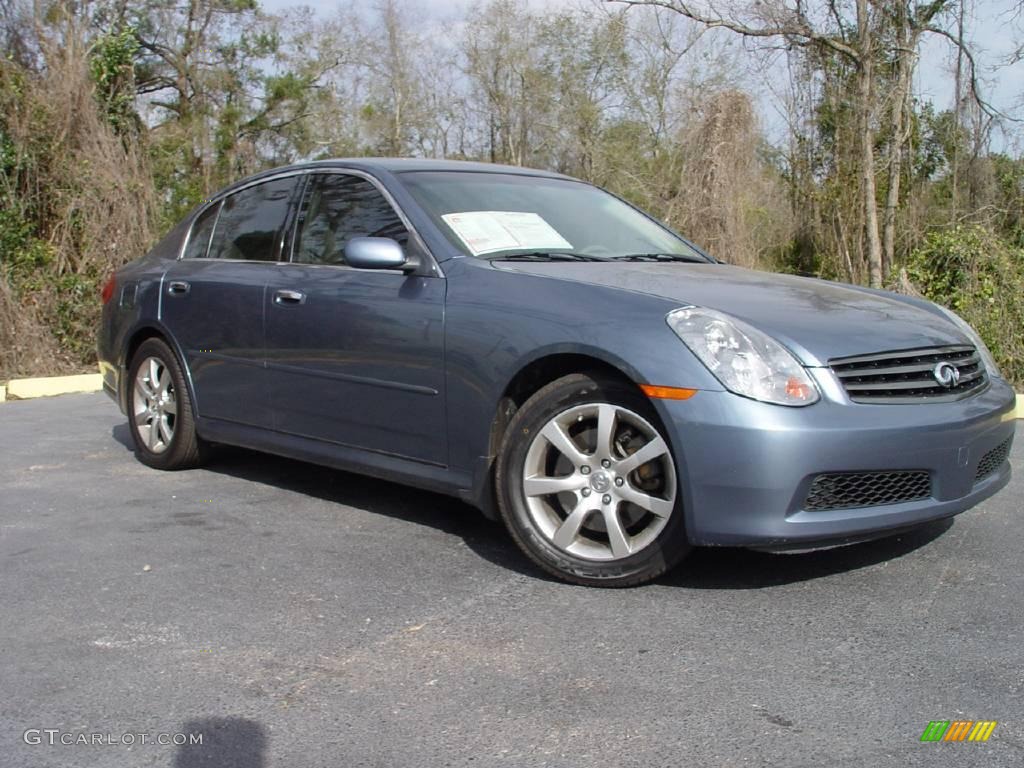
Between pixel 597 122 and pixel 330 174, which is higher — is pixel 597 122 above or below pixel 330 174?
above

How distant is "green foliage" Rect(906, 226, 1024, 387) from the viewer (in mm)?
8867

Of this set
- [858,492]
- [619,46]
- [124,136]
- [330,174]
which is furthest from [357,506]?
[619,46]

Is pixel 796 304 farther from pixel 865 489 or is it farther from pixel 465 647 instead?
pixel 465 647

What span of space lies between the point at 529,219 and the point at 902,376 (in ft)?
5.64

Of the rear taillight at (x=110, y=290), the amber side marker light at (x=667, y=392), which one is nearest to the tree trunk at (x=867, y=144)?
the rear taillight at (x=110, y=290)

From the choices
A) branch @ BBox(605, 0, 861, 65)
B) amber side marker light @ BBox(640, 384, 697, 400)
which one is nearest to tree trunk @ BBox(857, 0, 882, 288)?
branch @ BBox(605, 0, 861, 65)

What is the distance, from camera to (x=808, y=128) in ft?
47.1

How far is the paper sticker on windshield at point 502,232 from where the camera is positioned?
14.6ft

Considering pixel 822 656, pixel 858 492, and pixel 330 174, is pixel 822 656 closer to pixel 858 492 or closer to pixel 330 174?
pixel 858 492

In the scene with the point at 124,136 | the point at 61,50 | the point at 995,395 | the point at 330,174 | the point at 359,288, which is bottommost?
the point at 995,395

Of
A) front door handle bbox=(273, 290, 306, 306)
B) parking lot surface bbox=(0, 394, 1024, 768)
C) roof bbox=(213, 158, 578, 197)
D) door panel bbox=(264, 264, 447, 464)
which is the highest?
roof bbox=(213, 158, 578, 197)

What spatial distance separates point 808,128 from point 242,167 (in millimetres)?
24218

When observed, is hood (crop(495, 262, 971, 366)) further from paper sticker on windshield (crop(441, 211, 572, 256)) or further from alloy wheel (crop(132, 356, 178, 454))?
alloy wheel (crop(132, 356, 178, 454))

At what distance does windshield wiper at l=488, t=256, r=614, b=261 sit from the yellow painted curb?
5.67 m
